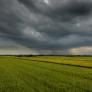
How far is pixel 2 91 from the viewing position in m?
12.7

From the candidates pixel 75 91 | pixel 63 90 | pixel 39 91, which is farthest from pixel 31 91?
pixel 75 91

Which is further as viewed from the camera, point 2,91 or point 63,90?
point 63,90

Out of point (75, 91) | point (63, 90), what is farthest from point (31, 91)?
point (75, 91)

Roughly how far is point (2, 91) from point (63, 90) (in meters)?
5.07

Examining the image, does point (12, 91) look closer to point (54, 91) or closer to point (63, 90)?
point (54, 91)

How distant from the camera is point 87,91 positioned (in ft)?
45.0

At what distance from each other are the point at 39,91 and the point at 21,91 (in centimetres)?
147

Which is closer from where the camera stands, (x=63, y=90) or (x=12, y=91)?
(x=12, y=91)

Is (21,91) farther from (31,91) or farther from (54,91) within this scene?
(54,91)

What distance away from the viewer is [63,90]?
13.7 m

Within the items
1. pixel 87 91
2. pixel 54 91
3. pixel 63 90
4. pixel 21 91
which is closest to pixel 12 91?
A: pixel 21 91

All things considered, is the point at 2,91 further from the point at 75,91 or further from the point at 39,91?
the point at 75,91

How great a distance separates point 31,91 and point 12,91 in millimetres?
1523

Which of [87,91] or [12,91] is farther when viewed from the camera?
[87,91]
